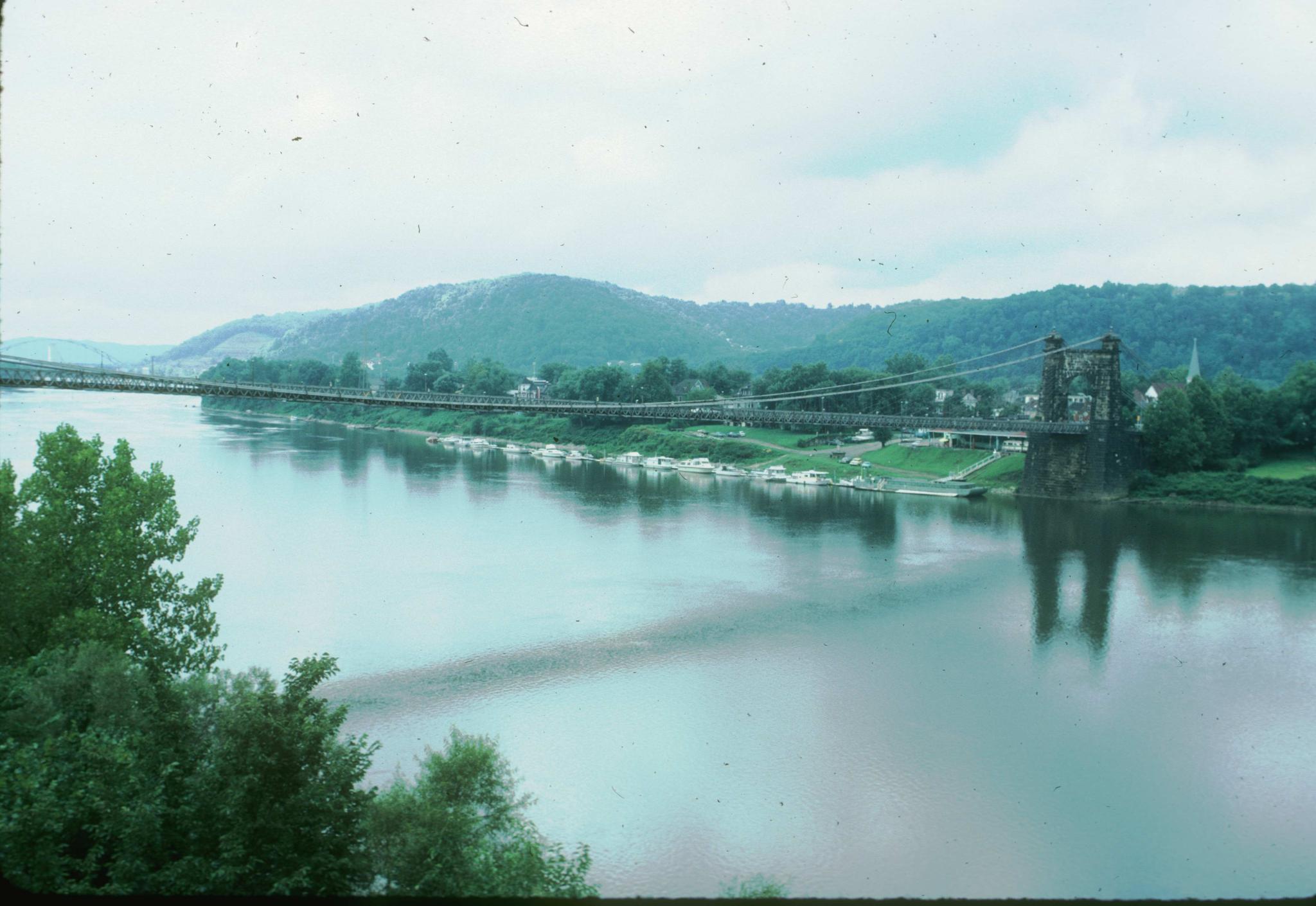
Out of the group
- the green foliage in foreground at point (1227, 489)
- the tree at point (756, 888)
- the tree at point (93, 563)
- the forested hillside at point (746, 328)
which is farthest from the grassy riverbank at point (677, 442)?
the tree at point (756, 888)

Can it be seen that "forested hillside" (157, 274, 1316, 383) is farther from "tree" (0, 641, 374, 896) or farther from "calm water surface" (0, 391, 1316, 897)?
"tree" (0, 641, 374, 896)

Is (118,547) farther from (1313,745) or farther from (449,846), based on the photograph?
(1313,745)

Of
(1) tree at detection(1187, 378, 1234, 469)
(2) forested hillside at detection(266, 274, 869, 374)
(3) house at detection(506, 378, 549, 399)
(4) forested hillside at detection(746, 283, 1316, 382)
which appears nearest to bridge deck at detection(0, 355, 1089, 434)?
(1) tree at detection(1187, 378, 1234, 469)

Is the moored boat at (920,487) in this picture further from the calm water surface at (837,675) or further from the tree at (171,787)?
the tree at (171,787)

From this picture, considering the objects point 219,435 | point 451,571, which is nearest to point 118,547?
point 451,571

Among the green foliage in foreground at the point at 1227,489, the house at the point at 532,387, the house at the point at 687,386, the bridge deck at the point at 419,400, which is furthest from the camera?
the house at the point at 532,387

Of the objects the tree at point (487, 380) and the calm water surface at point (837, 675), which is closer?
the calm water surface at point (837, 675)
